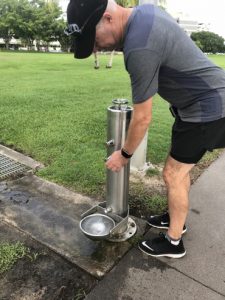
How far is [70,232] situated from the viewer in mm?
2809

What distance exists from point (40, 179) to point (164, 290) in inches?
76.5

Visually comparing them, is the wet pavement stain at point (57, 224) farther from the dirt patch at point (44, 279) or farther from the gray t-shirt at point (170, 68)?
the gray t-shirt at point (170, 68)

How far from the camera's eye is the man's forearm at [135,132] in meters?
2.06

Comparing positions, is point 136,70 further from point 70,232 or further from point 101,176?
point 101,176

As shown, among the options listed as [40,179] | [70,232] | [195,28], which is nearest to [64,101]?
[40,179]


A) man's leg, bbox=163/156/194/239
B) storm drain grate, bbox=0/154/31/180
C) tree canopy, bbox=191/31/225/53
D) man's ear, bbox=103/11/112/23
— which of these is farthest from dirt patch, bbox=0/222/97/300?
tree canopy, bbox=191/31/225/53

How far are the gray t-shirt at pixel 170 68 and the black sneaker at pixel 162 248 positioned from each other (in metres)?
0.98

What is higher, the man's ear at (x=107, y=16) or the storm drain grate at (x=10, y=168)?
the man's ear at (x=107, y=16)

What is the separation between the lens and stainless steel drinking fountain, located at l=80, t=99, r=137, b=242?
2.50m

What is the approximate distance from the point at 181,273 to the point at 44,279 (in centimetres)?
96

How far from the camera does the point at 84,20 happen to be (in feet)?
6.18

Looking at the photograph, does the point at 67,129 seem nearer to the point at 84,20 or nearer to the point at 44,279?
the point at 44,279

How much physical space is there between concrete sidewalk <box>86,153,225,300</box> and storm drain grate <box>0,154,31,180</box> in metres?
1.80

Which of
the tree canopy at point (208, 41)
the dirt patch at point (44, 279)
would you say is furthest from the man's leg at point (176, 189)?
the tree canopy at point (208, 41)
